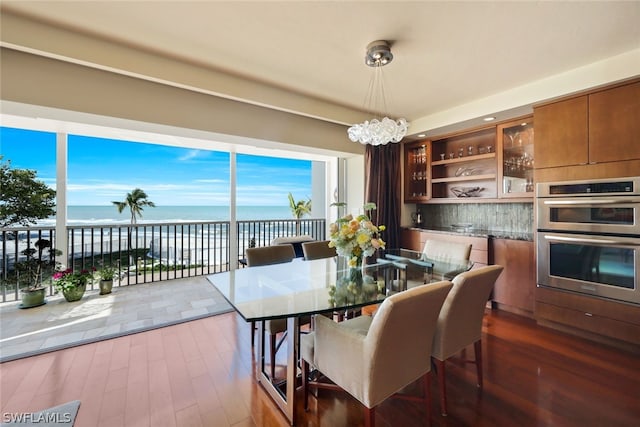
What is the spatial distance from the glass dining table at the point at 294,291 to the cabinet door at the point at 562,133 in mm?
1671

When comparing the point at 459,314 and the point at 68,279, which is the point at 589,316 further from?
the point at 68,279

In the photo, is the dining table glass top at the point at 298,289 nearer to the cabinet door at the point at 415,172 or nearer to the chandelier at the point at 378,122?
the chandelier at the point at 378,122

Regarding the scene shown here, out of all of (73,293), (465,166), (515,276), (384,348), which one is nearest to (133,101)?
(73,293)

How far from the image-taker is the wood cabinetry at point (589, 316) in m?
2.30

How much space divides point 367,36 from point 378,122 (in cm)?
72

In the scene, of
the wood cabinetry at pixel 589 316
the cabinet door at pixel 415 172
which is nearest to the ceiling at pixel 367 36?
the cabinet door at pixel 415 172

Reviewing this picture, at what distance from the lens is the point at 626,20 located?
1.81 metres

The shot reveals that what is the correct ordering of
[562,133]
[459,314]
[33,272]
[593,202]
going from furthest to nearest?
[33,272] < [562,133] < [593,202] < [459,314]

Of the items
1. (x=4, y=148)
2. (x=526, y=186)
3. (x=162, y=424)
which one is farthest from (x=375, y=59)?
(x=4, y=148)

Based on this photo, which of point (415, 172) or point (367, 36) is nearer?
point (367, 36)

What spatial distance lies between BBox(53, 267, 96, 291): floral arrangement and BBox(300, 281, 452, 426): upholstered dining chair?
365 cm

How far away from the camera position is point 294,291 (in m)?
1.77

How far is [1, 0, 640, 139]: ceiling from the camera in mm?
1722

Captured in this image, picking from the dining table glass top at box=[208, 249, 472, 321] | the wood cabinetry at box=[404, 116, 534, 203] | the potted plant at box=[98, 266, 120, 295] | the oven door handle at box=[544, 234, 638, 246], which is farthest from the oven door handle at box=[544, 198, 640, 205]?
the potted plant at box=[98, 266, 120, 295]
